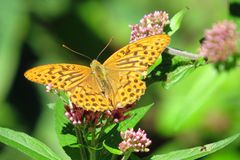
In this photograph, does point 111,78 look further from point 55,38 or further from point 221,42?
point 55,38

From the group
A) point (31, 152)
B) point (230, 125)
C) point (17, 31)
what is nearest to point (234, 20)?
point (31, 152)

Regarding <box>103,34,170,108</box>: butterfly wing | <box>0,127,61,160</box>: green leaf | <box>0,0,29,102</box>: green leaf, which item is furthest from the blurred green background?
<box>0,127,61,160</box>: green leaf

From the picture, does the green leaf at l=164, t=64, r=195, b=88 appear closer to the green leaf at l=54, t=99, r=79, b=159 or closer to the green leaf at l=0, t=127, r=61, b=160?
the green leaf at l=54, t=99, r=79, b=159

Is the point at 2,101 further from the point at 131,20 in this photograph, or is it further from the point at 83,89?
the point at 83,89

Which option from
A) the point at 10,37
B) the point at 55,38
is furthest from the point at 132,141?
the point at 55,38

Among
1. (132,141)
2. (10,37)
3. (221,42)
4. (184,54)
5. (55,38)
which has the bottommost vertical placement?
(55,38)

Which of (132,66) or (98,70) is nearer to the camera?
(132,66)

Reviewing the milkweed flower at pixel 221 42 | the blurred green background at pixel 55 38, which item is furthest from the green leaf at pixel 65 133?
the blurred green background at pixel 55 38

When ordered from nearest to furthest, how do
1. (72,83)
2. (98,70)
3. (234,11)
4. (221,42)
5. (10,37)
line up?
(221,42) < (234,11) < (72,83) < (98,70) < (10,37)
